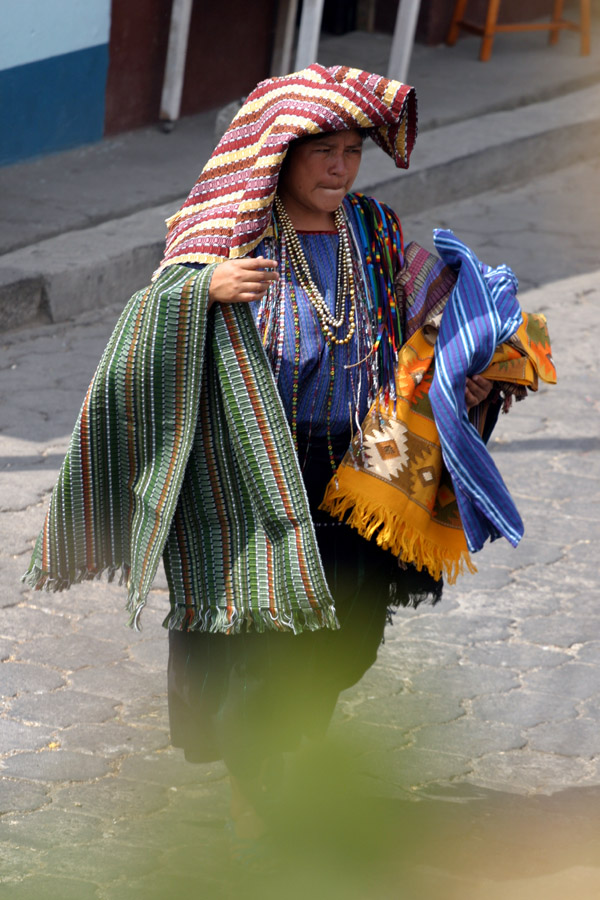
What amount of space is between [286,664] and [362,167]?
6088 mm

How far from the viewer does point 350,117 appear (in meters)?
2.97

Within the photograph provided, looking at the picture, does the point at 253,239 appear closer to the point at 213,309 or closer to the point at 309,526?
the point at 213,309

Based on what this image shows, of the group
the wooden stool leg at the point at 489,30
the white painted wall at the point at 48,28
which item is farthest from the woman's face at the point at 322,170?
the wooden stool leg at the point at 489,30

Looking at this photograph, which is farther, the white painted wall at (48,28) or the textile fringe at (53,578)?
the white painted wall at (48,28)

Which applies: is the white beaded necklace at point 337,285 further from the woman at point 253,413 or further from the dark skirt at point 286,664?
the dark skirt at point 286,664

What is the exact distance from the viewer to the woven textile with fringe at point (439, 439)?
10.1ft

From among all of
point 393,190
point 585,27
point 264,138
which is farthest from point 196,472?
point 585,27

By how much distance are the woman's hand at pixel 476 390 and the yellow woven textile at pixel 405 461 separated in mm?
22

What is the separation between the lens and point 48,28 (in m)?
7.93

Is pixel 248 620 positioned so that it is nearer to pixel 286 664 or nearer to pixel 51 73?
pixel 286 664

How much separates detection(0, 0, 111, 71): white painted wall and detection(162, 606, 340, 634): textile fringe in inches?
209

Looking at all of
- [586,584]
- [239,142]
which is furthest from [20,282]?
[239,142]

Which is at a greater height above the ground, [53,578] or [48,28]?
[53,578]

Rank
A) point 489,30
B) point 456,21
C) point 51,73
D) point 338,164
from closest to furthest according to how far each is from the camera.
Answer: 1. point 338,164
2. point 51,73
3. point 489,30
4. point 456,21
